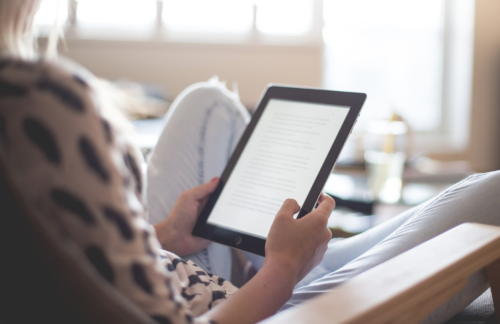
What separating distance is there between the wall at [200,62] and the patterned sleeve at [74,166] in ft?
9.30

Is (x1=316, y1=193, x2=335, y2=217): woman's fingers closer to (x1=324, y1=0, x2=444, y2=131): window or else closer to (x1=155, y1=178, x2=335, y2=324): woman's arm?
(x1=155, y1=178, x2=335, y2=324): woman's arm

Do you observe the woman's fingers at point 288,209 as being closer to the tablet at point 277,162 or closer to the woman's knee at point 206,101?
the tablet at point 277,162

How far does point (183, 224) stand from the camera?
94 centimetres

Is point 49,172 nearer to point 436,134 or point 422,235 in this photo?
point 422,235

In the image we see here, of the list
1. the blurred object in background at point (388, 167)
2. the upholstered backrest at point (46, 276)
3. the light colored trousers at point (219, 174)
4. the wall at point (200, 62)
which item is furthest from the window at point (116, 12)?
the upholstered backrest at point (46, 276)

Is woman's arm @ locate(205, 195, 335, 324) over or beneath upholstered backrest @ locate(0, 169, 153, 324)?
beneath

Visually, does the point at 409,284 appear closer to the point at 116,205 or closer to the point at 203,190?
the point at 116,205

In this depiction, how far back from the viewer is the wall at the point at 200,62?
312 centimetres

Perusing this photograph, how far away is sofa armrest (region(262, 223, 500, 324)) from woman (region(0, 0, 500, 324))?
86mm

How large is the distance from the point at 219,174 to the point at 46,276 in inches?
27.1

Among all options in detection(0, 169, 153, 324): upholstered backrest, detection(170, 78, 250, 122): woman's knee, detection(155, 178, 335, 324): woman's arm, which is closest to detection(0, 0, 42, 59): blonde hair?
detection(0, 169, 153, 324): upholstered backrest

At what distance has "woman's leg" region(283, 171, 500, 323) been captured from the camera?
716mm

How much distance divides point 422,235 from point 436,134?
3765mm

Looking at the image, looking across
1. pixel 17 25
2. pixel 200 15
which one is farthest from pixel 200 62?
pixel 17 25
